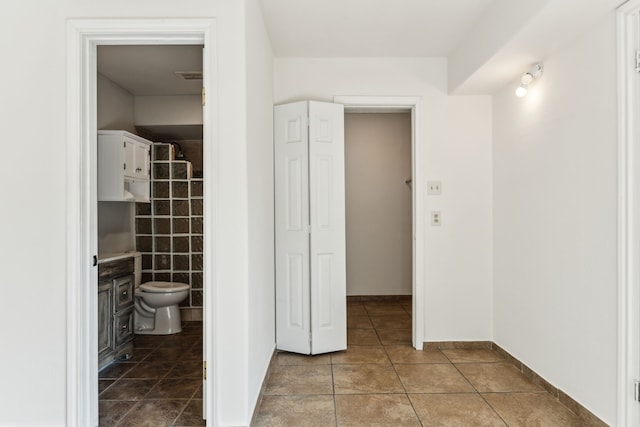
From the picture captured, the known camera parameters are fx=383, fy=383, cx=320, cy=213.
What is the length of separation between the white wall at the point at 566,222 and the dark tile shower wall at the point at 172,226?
10.1 feet

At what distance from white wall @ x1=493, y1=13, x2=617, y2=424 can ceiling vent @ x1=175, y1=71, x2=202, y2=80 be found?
273 centimetres

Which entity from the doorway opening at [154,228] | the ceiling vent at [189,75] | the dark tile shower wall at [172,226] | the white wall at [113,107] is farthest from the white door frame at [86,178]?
the dark tile shower wall at [172,226]

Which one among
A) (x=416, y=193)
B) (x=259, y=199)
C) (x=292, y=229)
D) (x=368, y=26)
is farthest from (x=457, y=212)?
(x=259, y=199)

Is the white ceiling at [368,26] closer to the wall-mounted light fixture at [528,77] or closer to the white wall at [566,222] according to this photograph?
the wall-mounted light fixture at [528,77]

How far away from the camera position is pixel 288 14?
2.61 m

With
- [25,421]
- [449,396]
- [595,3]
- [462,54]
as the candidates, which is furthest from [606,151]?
[25,421]

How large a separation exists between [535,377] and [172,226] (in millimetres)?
3643

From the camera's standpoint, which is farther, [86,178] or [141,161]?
[141,161]

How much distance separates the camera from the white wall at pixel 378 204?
5152mm

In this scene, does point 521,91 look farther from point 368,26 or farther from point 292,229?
point 292,229

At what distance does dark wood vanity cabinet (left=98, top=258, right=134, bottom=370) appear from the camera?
2.87 metres

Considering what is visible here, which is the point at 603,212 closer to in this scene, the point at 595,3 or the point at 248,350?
the point at 595,3

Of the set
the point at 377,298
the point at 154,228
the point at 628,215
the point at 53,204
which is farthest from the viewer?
the point at 377,298

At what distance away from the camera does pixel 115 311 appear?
9.87 ft
